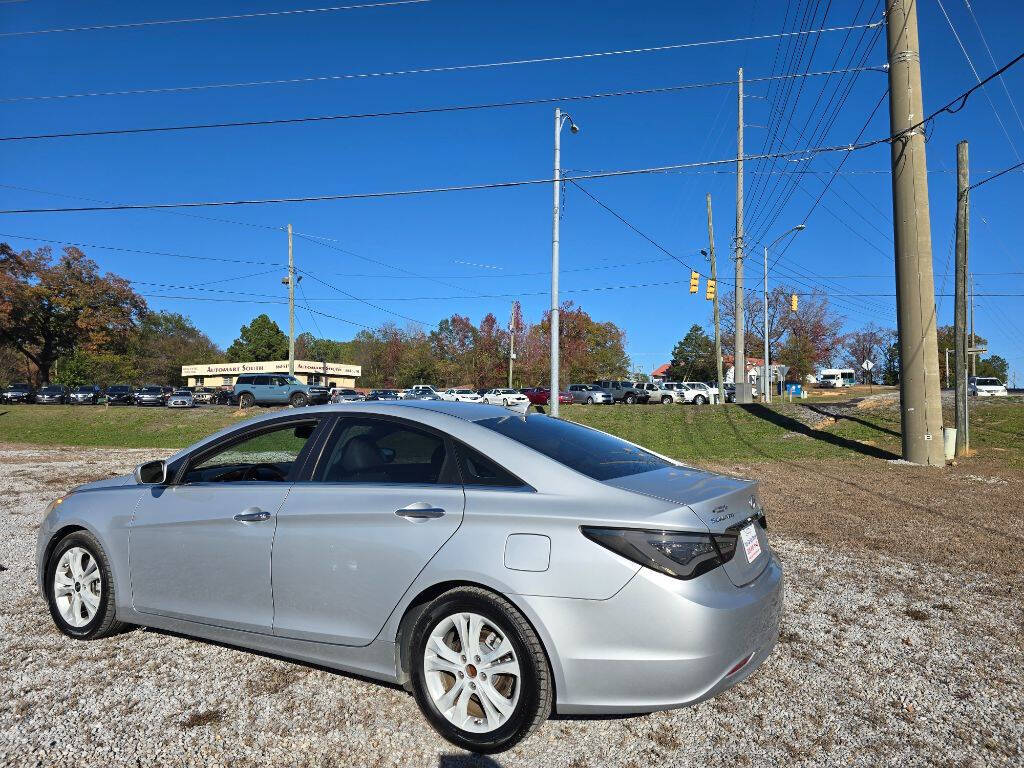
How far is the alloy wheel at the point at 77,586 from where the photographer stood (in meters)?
4.02

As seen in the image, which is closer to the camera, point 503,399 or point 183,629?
point 183,629

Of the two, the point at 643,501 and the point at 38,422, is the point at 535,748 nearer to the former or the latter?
the point at 643,501

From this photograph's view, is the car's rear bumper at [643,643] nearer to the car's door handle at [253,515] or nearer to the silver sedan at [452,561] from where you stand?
the silver sedan at [452,561]

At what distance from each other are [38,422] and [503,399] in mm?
23687

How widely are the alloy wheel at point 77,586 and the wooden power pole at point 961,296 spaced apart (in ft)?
55.5

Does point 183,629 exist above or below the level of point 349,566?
below

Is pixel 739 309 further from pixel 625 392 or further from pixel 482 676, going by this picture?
pixel 482 676

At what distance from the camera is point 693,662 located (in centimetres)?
259

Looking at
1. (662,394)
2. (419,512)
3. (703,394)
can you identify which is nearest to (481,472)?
(419,512)

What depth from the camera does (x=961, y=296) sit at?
15453 mm

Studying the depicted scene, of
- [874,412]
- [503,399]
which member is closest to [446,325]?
[503,399]

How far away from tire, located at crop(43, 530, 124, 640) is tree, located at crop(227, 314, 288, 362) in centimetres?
9481

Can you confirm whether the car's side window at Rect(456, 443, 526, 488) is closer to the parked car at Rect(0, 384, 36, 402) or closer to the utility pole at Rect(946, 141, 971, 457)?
the utility pole at Rect(946, 141, 971, 457)

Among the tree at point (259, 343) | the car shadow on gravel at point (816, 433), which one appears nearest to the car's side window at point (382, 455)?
the car shadow on gravel at point (816, 433)
